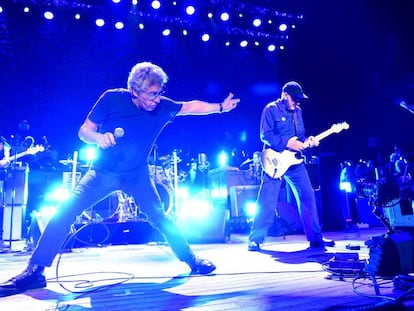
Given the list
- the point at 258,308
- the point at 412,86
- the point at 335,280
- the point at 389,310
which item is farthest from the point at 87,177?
the point at 412,86

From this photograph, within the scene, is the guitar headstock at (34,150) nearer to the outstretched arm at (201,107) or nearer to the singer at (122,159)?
the singer at (122,159)

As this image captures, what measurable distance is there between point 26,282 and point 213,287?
142 centimetres

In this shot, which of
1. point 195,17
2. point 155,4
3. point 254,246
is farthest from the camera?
point 195,17

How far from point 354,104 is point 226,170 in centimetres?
614

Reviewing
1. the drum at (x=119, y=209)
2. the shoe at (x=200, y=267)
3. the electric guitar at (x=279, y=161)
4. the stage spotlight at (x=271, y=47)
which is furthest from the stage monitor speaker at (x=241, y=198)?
the shoe at (x=200, y=267)

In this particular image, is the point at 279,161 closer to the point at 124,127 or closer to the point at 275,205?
the point at 275,205

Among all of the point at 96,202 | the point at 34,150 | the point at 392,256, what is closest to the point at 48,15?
the point at 34,150

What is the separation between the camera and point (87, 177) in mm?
3008

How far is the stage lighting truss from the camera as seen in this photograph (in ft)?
29.6

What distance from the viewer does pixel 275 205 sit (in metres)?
A: 4.85

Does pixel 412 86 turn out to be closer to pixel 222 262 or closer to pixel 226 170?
pixel 226 170

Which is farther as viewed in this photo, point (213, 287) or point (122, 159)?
point (122, 159)

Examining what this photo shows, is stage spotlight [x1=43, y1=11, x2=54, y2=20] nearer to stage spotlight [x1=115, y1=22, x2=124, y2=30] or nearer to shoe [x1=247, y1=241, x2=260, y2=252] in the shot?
stage spotlight [x1=115, y1=22, x2=124, y2=30]

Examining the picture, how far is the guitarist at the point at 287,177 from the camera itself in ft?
15.8
